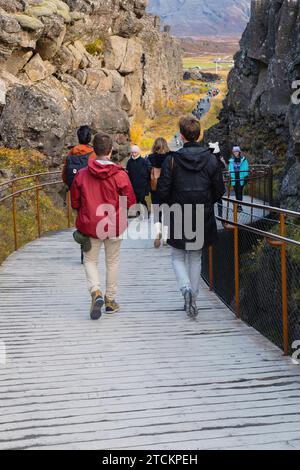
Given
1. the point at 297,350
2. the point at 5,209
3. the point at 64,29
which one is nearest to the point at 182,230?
the point at 297,350

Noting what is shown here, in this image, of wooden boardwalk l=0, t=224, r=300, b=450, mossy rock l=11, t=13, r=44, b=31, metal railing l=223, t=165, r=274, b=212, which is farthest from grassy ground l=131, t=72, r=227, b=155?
wooden boardwalk l=0, t=224, r=300, b=450

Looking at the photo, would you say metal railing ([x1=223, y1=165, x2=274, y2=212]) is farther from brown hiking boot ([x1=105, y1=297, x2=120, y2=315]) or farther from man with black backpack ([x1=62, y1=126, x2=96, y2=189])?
brown hiking boot ([x1=105, y1=297, x2=120, y2=315])

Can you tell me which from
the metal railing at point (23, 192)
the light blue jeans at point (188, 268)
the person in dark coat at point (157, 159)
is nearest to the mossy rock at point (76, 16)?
the metal railing at point (23, 192)

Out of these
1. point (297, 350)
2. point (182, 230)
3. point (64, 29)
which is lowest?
point (297, 350)

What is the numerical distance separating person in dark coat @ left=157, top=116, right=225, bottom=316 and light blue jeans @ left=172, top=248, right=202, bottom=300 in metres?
0.04

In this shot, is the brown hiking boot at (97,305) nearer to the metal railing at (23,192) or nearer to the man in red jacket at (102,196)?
the man in red jacket at (102,196)

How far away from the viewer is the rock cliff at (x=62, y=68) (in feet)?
70.5

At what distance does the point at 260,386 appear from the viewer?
5.26m

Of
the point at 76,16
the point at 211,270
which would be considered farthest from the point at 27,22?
the point at 211,270

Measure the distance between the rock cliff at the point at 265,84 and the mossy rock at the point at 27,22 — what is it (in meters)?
8.84

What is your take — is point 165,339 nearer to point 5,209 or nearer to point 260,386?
point 260,386

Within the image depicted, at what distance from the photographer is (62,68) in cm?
2541

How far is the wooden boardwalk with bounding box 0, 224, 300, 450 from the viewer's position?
436cm

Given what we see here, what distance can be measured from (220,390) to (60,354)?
173cm
